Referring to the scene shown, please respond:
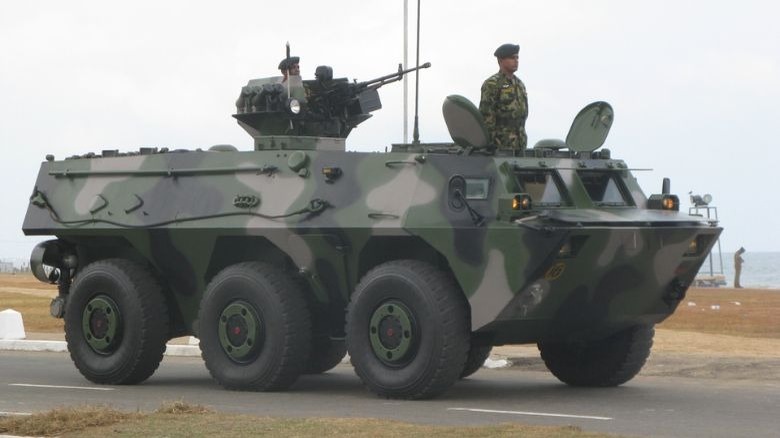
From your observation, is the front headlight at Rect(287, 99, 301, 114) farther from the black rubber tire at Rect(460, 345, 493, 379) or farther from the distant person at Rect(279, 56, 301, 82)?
the black rubber tire at Rect(460, 345, 493, 379)

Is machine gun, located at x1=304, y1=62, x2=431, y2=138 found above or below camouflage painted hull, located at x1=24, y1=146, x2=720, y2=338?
above

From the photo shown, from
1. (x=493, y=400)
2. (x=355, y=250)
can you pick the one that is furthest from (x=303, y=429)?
(x=355, y=250)

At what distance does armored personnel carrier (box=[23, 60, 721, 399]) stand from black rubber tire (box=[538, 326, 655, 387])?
0.02 meters

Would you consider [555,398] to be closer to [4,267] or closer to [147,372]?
[147,372]

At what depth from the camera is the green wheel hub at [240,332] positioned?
16141 mm

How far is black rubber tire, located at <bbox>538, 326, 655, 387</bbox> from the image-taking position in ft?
54.6

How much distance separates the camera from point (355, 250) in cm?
1568

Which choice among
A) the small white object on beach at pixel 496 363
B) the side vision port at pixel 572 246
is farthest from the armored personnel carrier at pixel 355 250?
the small white object on beach at pixel 496 363

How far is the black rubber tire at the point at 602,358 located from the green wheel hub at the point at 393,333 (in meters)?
2.24

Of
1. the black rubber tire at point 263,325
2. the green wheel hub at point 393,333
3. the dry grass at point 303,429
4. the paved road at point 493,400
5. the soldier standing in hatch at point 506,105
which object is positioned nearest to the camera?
the dry grass at point 303,429

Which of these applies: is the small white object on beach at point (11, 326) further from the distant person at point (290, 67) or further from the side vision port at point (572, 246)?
the side vision port at point (572, 246)

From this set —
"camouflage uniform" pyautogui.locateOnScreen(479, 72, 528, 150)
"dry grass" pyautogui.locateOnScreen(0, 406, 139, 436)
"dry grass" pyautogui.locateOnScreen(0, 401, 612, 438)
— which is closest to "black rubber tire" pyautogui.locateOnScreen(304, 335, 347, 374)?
"camouflage uniform" pyautogui.locateOnScreen(479, 72, 528, 150)

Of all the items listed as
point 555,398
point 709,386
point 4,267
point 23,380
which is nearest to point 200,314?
point 23,380

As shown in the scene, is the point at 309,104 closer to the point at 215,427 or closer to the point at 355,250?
the point at 355,250
